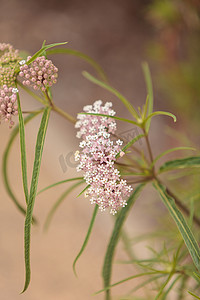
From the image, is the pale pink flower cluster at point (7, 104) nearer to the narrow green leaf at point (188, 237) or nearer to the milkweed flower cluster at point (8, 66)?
the milkweed flower cluster at point (8, 66)

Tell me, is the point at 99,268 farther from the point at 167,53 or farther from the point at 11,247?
the point at 167,53

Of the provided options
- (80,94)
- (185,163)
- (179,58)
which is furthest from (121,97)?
(80,94)

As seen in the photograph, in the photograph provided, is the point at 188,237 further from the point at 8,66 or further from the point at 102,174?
the point at 8,66

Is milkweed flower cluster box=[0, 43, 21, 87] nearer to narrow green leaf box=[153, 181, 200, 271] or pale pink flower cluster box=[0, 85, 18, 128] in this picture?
pale pink flower cluster box=[0, 85, 18, 128]

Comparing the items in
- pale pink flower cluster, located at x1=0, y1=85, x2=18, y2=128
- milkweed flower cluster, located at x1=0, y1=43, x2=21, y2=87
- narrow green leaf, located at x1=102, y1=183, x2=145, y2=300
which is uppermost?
milkweed flower cluster, located at x1=0, y1=43, x2=21, y2=87

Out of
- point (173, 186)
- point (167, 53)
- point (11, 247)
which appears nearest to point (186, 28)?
point (167, 53)

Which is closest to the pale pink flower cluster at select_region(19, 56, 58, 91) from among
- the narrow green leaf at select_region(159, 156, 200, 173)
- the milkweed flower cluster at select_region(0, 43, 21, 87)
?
the milkweed flower cluster at select_region(0, 43, 21, 87)
